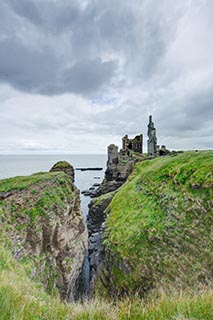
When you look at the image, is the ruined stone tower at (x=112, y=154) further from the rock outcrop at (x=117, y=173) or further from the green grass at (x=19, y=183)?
the green grass at (x=19, y=183)

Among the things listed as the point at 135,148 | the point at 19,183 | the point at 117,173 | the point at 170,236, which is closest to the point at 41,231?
the point at 19,183

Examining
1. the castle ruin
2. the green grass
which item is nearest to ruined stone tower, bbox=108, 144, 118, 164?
the castle ruin

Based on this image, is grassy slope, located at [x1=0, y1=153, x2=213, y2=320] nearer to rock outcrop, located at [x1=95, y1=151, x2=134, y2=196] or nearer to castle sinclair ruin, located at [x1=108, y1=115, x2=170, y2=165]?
castle sinclair ruin, located at [x1=108, y1=115, x2=170, y2=165]

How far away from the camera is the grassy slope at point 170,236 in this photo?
45.8ft

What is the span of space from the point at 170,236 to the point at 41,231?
32.8ft

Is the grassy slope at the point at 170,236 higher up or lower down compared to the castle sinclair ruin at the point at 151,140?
lower down

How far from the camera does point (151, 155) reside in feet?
217

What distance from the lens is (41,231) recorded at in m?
15.3

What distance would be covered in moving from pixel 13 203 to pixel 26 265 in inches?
192

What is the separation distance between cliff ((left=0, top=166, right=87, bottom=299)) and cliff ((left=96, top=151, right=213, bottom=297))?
3.88 meters

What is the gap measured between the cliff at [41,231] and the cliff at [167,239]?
388cm

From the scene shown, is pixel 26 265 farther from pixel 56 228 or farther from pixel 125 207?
pixel 125 207

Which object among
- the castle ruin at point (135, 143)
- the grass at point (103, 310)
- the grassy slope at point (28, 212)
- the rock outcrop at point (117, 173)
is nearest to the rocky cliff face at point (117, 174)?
the rock outcrop at point (117, 173)

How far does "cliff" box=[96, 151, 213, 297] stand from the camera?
13.9 metres
